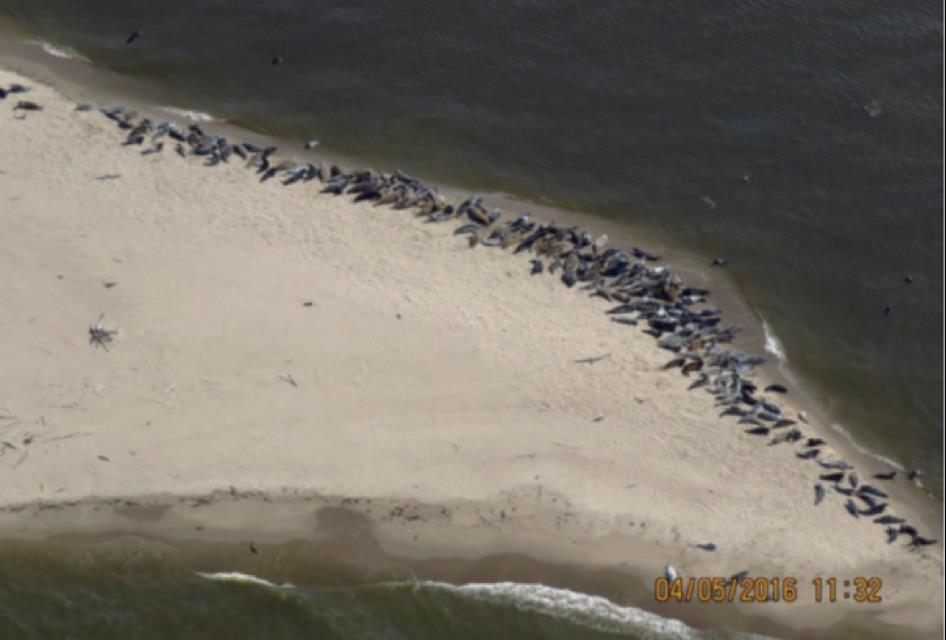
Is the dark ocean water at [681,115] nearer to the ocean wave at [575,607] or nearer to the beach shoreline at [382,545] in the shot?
the beach shoreline at [382,545]

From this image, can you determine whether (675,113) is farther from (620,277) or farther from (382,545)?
(382,545)

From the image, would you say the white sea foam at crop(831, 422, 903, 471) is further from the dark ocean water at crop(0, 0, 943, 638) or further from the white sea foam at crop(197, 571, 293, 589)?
the white sea foam at crop(197, 571, 293, 589)

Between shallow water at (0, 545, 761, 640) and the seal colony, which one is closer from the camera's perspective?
shallow water at (0, 545, 761, 640)

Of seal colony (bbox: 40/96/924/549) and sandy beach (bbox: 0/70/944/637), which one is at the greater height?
seal colony (bbox: 40/96/924/549)

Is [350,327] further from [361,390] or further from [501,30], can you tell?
[501,30]

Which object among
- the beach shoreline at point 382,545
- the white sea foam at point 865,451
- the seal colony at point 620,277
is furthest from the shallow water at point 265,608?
the white sea foam at point 865,451

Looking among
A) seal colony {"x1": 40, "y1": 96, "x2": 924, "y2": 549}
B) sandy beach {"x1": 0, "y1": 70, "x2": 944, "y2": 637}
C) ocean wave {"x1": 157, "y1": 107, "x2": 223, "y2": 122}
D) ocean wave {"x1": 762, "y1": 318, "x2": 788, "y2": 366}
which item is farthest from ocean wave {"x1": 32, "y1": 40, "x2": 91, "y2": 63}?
ocean wave {"x1": 762, "y1": 318, "x2": 788, "y2": 366}

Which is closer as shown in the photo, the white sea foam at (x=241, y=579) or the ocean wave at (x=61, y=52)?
the white sea foam at (x=241, y=579)

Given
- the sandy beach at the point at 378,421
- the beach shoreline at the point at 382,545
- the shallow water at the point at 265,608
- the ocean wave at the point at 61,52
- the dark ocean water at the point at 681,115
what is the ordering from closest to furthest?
the shallow water at the point at 265,608 < the beach shoreline at the point at 382,545 < the sandy beach at the point at 378,421 < the dark ocean water at the point at 681,115 < the ocean wave at the point at 61,52
